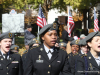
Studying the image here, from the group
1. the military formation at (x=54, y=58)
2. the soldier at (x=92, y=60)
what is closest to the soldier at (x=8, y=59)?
the military formation at (x=54, y=58)

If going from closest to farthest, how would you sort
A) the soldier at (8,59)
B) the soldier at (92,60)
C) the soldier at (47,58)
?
1. the soldier at (92,60)
2. the soldier at (47,58)
3. the soldier at (8,59)

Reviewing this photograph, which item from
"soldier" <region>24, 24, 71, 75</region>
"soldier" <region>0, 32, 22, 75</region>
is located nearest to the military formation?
"soldier" <region>24, 24, 71, 75</region>

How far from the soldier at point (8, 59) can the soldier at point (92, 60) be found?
1.72 metres

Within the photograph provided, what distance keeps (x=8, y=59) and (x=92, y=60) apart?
6.94 feet

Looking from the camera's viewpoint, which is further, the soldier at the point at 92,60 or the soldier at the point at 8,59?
the soldier at the point at 8,59

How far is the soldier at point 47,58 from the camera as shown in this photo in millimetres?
4480

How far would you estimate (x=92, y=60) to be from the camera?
437 cm

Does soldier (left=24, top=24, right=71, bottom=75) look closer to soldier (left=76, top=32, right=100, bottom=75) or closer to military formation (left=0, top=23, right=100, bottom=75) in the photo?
military formation (left=0, top=23, right=100, bottom=75)

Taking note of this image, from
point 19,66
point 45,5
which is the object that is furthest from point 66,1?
point 19,66

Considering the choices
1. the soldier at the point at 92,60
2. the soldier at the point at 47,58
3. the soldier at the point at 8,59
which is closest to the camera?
the soldier at the point at 92,60

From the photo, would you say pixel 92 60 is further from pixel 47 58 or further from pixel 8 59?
pixel 8 59

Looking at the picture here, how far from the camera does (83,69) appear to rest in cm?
430

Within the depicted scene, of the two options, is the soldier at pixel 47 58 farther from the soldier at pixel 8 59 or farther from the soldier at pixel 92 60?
the soldier at pixel 8 59

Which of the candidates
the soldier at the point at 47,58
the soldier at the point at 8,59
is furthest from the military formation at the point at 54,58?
the soldier at the point at 8,59
